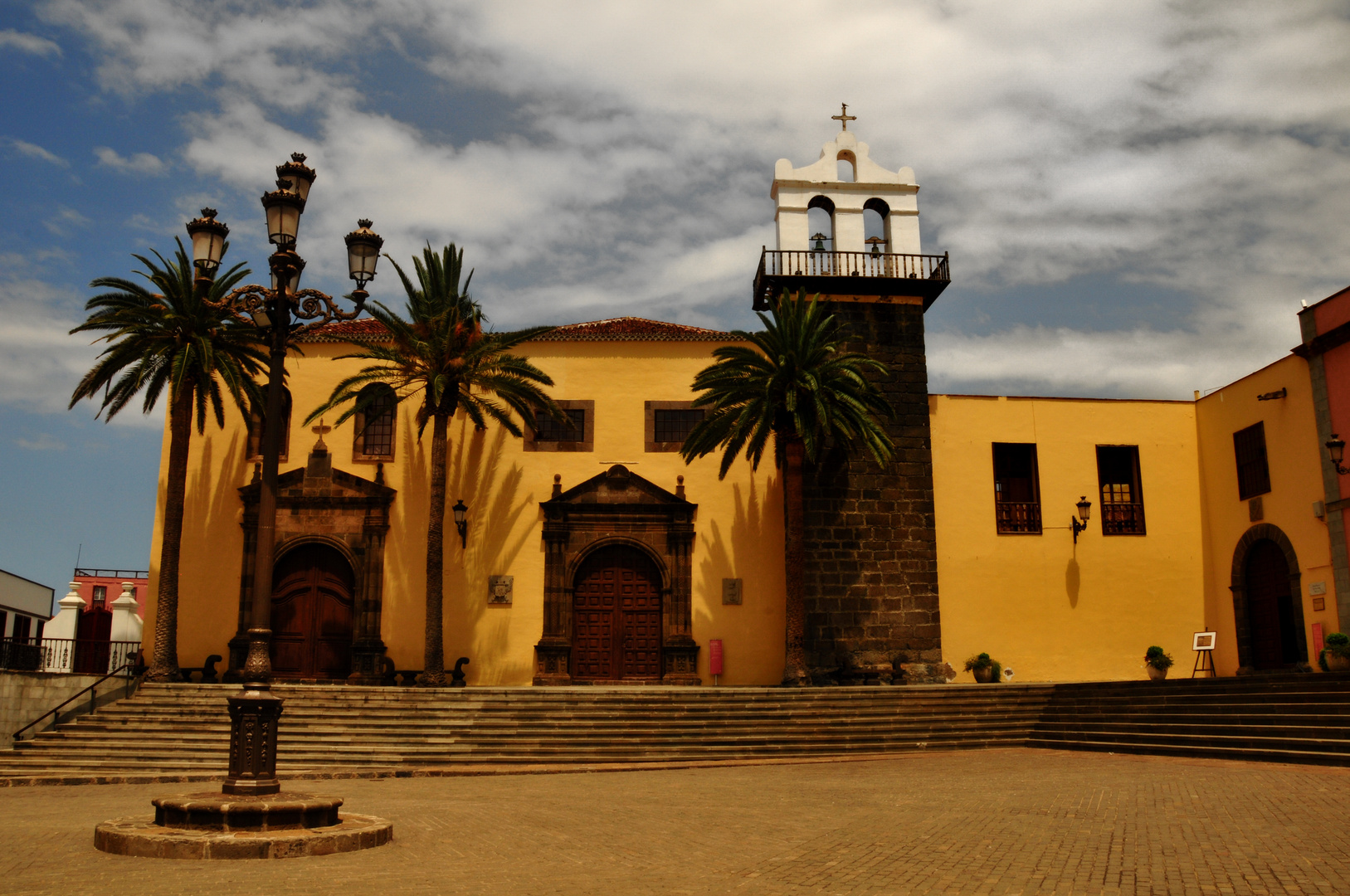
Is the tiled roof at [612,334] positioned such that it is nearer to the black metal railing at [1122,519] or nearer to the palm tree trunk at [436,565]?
Answer: the palm tree trunk at [436,565]

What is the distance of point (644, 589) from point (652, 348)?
5811mm

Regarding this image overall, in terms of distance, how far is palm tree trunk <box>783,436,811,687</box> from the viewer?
72.9ft

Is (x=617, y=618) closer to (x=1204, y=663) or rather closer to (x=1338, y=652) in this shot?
(x=1204, y=663)

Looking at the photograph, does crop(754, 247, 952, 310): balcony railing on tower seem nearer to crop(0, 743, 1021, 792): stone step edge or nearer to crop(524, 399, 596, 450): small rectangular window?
crop(524, 399, 596, 450): small rectangular window

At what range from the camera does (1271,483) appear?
75.3 feet

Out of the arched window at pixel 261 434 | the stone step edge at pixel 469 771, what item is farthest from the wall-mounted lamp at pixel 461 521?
the stone step edge at pixel 469 771

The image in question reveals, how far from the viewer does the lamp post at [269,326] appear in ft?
28.9

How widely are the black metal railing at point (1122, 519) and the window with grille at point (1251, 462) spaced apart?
2247mm

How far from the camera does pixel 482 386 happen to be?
2298 cm

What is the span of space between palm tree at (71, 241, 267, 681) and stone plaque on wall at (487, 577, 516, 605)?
21.5ft

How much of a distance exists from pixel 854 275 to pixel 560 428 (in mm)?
7879

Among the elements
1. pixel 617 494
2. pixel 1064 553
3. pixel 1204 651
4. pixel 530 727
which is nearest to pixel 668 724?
pixel 530 727

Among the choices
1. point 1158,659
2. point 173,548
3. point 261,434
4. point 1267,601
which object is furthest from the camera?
point 261,434

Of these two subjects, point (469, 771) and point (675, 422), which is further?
point (675, 422)
